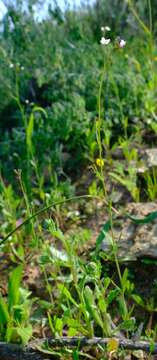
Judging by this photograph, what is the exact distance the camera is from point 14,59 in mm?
3541

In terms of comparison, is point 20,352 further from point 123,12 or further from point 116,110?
point 123,12

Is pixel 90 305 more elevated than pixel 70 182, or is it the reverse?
pixel 70 182

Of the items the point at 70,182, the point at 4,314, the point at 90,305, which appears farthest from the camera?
the point at 70,182

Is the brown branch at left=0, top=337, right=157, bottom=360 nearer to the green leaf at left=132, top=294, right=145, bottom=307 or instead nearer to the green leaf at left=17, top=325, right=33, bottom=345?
the green leaf at left=17, top=325, right=33, bottom=345

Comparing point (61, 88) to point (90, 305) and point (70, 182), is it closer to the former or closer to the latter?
point (70, 182)

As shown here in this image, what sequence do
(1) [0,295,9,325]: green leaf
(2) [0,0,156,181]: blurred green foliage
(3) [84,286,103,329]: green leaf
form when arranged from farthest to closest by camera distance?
(2) [0,0,156,181]: blurred green foliage < (1) [0,295,9,325]: green leaf < (3) [84,286,103,329]: green leaf

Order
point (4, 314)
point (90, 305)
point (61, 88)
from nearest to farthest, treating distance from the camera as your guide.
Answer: point (90, 305), point (4, 314), point (61, 88)

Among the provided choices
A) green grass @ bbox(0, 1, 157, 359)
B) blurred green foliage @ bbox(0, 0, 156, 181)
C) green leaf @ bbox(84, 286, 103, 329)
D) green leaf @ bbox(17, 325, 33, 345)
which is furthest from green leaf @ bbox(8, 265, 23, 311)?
blurred green foliage @ bbox(0, 0, 156, 181)

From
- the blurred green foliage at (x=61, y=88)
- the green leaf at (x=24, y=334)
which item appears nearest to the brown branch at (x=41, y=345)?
the green leaf at (x=24, y=334)

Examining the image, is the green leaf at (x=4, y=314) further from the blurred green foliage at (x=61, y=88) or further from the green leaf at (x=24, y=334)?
the blurred green foliage at (x=61, y=88)

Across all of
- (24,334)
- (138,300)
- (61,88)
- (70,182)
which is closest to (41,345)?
(24,334)

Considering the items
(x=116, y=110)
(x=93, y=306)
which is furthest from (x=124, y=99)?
(x=93, y=306)

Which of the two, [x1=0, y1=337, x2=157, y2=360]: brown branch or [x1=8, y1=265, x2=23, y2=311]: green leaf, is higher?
[x1=8, y1=265, x2=23, y2=311]: green leaf

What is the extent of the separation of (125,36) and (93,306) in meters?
3.29
